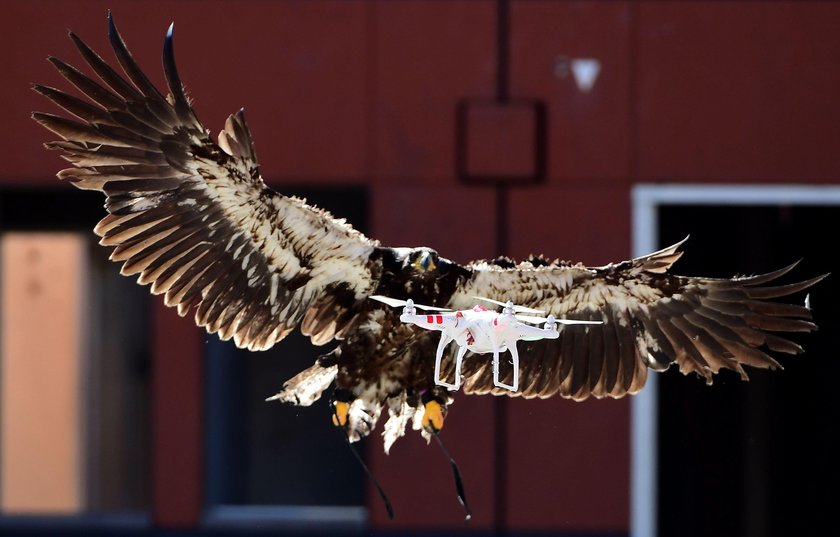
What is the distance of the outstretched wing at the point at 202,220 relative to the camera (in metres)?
5.07

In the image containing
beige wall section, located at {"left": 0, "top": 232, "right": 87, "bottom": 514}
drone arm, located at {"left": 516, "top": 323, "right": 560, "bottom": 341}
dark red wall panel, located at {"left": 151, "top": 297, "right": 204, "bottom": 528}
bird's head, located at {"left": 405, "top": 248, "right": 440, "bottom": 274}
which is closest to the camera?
drone arm, located at {"left": 516, "top": 323, "right": 560, "bottom": 341}

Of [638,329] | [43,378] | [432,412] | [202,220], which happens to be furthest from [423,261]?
[43,378]

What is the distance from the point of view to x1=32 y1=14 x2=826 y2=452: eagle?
196 inches

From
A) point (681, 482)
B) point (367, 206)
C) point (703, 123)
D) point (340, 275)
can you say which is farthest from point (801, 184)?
point (340, 275)

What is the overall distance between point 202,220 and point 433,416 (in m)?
1.10

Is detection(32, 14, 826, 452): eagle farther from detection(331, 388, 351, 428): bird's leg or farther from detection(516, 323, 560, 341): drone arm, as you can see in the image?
detection(516, 323, 560, 341): drone arm

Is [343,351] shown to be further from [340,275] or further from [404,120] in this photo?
[404,120]

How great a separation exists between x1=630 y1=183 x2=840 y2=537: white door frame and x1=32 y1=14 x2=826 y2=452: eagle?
198 cm

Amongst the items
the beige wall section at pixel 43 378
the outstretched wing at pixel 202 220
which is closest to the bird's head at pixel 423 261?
the outstretched wing at pixel 202 220

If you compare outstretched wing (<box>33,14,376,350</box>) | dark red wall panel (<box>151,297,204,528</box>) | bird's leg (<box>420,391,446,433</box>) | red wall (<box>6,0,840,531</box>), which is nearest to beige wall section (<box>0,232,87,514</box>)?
dark red wall panel (<box>151,297,204,528</box>)

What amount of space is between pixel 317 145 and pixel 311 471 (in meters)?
2.40

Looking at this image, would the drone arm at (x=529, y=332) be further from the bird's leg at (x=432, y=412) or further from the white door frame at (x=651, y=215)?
the white door frame at (x=651, y=215)

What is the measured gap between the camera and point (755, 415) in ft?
25.6

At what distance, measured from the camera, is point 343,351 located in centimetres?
504
